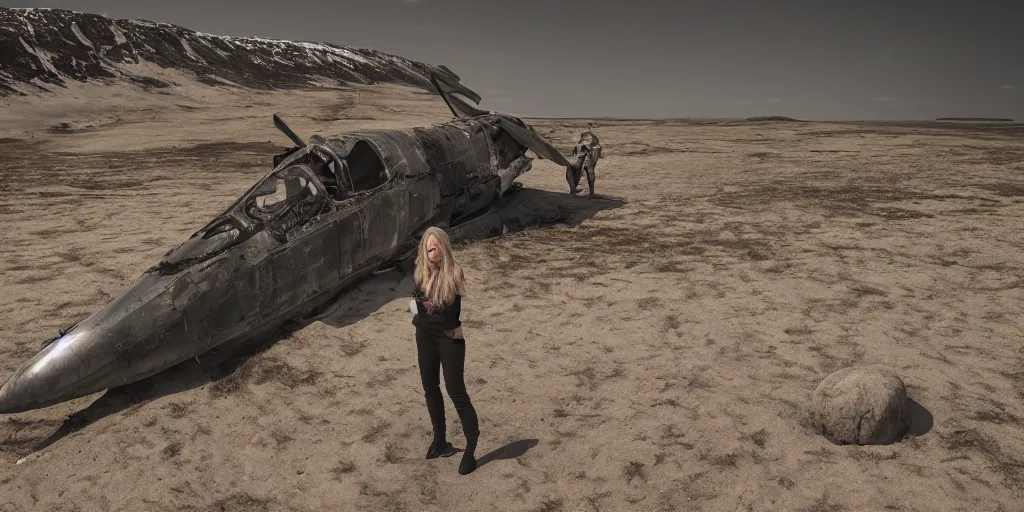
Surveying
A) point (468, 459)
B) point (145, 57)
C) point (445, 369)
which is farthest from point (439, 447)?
point (145, 57)

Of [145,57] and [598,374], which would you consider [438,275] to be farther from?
[145,57]

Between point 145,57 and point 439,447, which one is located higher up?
point 145,57

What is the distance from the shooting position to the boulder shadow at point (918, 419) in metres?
5.55

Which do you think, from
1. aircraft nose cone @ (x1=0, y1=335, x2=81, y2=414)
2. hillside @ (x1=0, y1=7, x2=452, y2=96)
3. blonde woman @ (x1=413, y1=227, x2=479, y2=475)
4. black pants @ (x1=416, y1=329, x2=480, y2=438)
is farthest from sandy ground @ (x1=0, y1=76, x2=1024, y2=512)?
hillside @ (x1=0, y1=7, x2=452, y2=96)

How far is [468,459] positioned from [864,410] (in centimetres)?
366

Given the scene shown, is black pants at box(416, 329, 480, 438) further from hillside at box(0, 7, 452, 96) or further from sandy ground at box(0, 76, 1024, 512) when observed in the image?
hillside at box(0, 7, 452, 96)

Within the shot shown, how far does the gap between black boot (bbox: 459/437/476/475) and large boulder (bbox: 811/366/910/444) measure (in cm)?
334

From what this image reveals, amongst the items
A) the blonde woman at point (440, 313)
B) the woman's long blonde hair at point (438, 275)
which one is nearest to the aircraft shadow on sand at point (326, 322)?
the blonde woman at point (440, 313)

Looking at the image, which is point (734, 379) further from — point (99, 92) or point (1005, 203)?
point (99, 92)

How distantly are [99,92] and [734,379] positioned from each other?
60.5 metres

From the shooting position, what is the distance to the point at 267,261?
23.1ft

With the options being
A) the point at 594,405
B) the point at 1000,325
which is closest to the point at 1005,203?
the point at 1000,325

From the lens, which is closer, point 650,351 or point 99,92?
point 650,351

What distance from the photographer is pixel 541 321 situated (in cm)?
835
